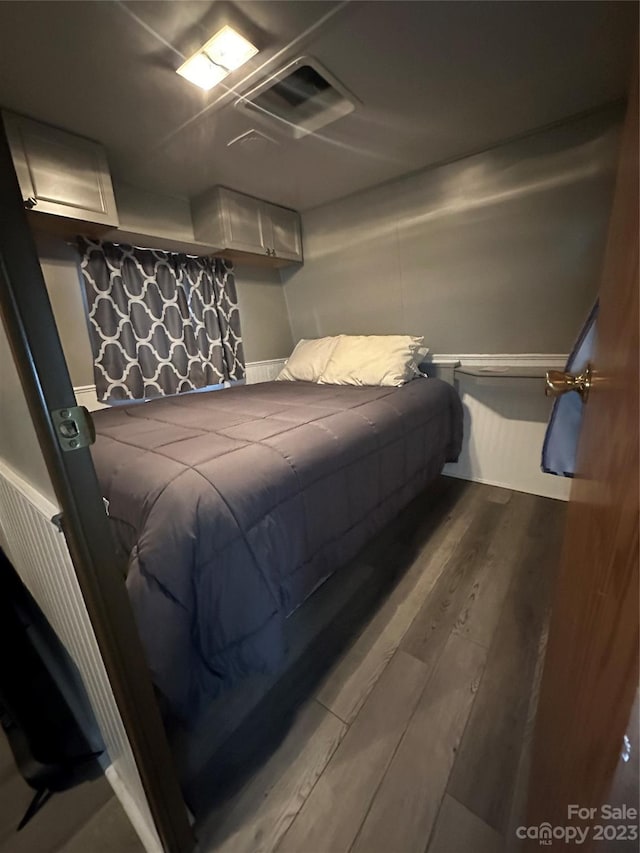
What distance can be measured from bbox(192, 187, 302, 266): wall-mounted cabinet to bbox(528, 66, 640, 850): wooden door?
7.56 ft

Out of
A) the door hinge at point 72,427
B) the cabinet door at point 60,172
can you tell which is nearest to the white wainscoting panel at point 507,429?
the door hinge at point 72,427

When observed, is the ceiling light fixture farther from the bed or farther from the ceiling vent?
the bed

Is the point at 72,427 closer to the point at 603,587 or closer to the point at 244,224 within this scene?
the point at 603,587

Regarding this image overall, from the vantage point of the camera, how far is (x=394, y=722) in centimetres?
104

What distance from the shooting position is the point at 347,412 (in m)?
1.65

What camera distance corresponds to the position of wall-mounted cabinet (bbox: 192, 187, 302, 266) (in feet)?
7.70

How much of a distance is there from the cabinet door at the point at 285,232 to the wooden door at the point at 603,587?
2.46 metres

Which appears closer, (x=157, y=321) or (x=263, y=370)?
(x=157, y=321)

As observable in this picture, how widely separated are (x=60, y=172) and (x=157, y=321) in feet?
2.90

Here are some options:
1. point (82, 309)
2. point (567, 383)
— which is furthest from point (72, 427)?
point (82, 309)

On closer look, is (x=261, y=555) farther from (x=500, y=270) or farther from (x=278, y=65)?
(x=500, y=270)

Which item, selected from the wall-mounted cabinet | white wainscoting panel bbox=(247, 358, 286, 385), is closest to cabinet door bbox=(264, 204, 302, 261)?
the wall-mounted cabinet

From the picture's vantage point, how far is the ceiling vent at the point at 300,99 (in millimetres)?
1383

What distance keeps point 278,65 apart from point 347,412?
1.38 meters
